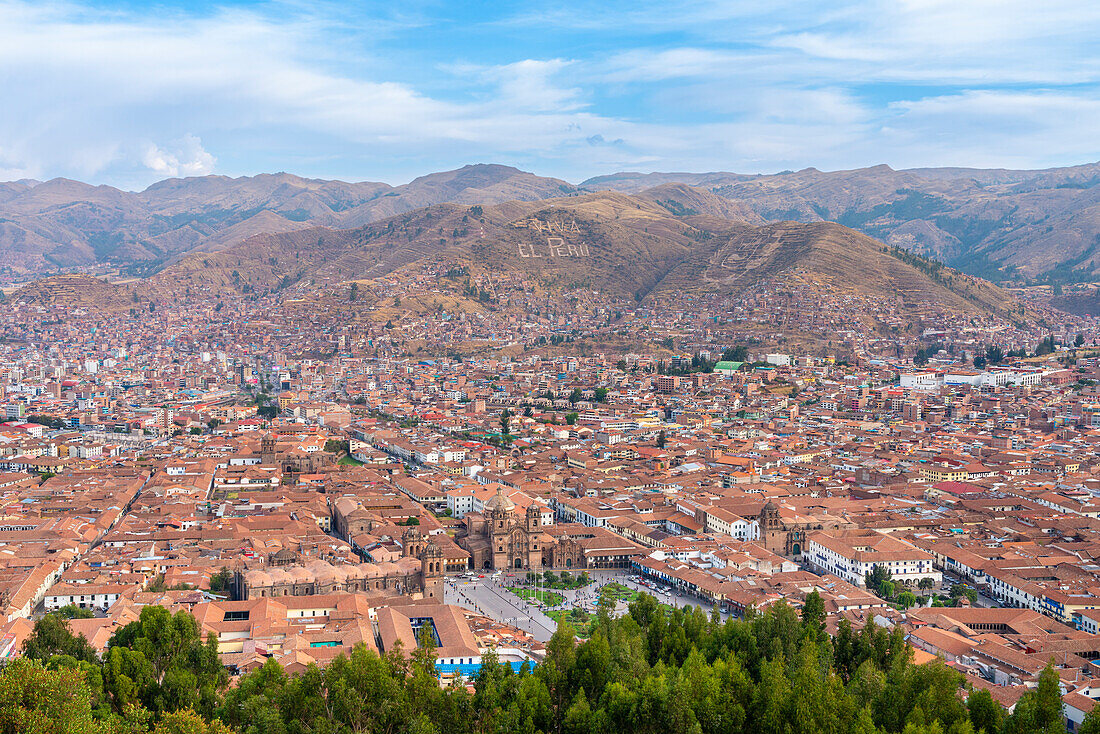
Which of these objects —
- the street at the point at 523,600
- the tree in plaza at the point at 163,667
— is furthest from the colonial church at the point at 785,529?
the tree in plaza at the point at 163,667

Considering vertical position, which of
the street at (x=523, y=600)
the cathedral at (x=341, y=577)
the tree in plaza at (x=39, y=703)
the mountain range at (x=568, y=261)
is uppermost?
the mountain range at (x=568, y=261)

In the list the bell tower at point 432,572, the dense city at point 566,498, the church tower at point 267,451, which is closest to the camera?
the dense city at point 566,498

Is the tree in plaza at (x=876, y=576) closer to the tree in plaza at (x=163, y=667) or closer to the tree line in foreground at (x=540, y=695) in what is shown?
Result: the tree line in foreground at (x=540, y=695)

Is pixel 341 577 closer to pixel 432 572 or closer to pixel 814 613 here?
pixel 432 572

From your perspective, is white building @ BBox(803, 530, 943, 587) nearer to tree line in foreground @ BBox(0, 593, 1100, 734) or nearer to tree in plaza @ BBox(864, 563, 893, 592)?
tree in plaza @ BBox(864, 563, 893, 592)

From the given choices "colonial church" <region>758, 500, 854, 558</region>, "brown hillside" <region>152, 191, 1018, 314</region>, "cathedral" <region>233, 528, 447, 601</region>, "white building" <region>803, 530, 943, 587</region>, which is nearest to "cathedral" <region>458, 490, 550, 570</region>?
"cathedral" <region>233, 528, 447, 601</region>

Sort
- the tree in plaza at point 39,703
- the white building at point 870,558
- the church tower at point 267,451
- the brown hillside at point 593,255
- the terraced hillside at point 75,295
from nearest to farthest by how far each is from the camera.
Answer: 1. the tree in plaza at point 39,703
2. the white building at point 870,558
3. the church tower at point 267,451
4. the brown hillside at point 593,255
5. the terraced hillside at point 75,295

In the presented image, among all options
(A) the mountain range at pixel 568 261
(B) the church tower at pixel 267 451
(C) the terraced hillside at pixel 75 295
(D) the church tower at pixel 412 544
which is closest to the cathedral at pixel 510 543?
(D) the church tower at pixel 412 544

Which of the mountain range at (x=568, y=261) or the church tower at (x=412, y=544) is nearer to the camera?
the church tower at (x=412, y=544)

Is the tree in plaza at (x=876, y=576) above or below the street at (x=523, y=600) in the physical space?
above

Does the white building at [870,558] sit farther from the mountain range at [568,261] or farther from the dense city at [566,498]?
the mountain range at [568,261]
